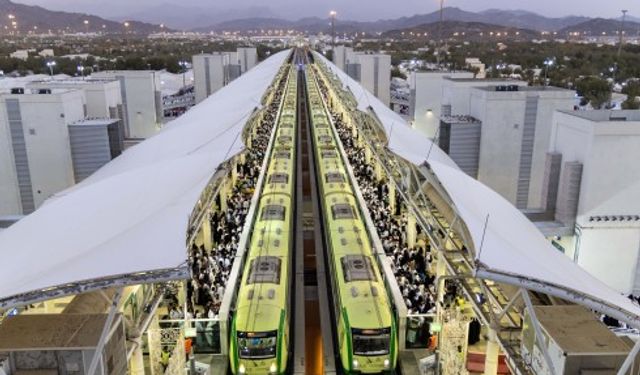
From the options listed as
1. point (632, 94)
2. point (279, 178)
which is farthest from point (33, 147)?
point (632, 94)

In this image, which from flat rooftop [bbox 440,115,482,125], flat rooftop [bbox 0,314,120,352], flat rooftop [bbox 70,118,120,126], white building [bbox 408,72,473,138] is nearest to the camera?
flat rooftop [bbox 0,314,120,352]

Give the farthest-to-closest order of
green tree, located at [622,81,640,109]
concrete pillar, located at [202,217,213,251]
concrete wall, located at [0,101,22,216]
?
green tree, located at [622,81,640,109] → concrete wall, located at [0,101,22,216] → concrete pillar, located at [202,217,213,251]

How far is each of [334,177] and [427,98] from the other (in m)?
15.0

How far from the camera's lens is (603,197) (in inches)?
616

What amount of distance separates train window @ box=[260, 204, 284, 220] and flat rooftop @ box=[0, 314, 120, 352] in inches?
342

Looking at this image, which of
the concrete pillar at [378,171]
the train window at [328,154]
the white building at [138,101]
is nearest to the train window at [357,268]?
the train window at [328,154]

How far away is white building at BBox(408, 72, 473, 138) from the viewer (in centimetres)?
3155

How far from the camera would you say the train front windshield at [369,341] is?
1016 centimetres

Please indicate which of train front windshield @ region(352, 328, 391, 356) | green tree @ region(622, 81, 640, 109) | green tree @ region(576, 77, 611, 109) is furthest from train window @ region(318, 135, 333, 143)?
green tree @ region(576, 77, 611, 109)

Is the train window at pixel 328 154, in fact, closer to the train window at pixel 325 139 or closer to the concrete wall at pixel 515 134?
the train window at pixel 325 139

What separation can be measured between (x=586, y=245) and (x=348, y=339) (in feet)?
30.9

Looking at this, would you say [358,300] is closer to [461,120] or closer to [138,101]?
[461,120]

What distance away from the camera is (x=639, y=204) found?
51.4 ft

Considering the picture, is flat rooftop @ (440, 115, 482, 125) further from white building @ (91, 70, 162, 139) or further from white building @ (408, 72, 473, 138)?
white building @ (91, 70, 162, 139)
